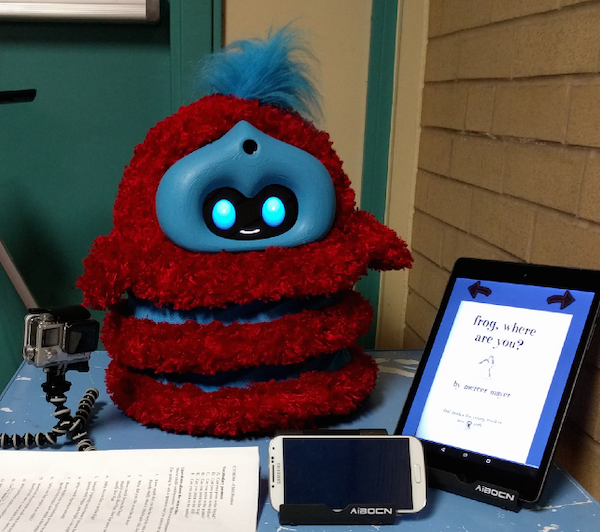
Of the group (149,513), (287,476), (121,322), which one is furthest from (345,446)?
(121,322)

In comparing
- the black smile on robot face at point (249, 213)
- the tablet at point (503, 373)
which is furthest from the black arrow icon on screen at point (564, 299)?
the black smile on robot face at point (249, 213)

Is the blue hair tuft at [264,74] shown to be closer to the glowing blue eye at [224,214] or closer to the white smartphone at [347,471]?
the glowing blue eye at [224,214]

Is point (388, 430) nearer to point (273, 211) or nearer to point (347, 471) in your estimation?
point (347, 471)

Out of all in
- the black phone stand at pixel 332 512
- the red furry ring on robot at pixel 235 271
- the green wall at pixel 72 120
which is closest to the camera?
the black phone stand at pixel 332 512

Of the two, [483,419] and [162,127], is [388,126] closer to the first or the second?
[162,127]

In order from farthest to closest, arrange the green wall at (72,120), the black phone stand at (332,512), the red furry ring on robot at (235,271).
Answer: the green wall at (72,120) → the red furry ring on robot at (235,271) → the black phone stand at (332,512)

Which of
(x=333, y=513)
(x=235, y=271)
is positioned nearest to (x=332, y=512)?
(x=333, y=513)

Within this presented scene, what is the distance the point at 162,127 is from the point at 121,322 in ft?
0.80

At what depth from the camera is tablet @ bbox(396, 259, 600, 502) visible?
63 centimetres

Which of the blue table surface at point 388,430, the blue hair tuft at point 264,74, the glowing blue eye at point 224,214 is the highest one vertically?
the blue hair tuft at point 264,74

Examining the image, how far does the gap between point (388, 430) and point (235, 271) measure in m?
0.28

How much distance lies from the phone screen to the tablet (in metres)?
0.07

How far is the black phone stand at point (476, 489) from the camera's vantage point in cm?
61

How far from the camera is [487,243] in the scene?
0.94m
